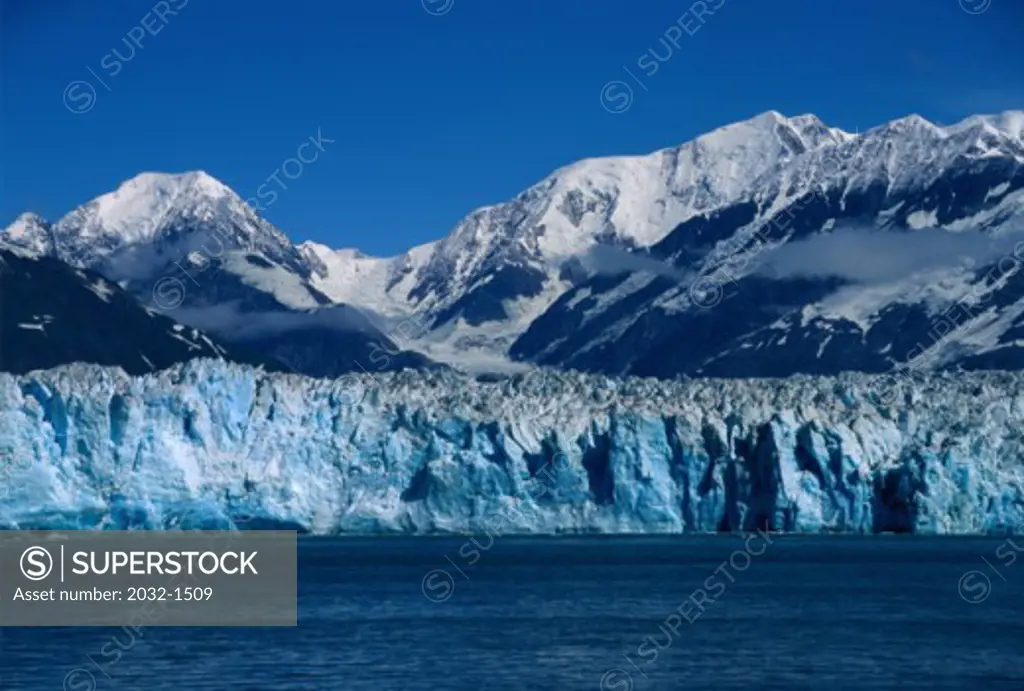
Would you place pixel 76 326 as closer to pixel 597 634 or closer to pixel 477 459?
pixel 477 459

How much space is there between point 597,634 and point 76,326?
104848 mm

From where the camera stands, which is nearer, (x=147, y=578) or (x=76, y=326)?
(x=147, y=578)

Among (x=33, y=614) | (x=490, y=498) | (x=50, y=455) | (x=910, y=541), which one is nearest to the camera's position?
(x=33, y=614)

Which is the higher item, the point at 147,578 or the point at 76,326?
the point at 76,326

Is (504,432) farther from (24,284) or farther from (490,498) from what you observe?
(24,284)

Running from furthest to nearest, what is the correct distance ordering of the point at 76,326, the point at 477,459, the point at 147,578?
the point at 76,326
the point at 477,459
the point at 147,578

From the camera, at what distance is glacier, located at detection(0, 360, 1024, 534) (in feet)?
216

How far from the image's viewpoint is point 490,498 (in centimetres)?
7006

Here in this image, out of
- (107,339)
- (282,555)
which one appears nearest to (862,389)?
(282,555)

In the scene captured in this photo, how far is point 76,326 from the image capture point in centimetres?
14112

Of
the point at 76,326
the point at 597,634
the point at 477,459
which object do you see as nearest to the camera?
the point at 597,634

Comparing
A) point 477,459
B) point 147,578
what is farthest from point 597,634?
point 477,459

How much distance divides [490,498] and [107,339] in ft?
266

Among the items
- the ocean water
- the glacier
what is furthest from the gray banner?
the glacier
